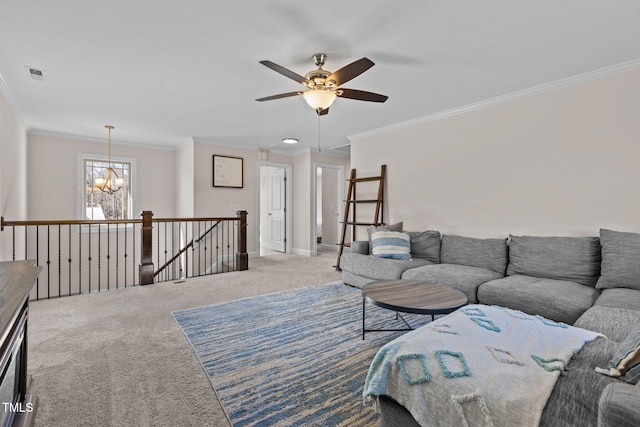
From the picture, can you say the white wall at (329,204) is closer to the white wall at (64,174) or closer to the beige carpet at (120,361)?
the white wall at (64,174)

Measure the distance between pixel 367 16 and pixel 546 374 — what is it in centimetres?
221

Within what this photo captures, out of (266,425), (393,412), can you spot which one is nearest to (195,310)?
(266,425)

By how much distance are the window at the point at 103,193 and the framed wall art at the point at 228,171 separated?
1638 mm

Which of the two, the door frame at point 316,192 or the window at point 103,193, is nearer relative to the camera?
the window at point 103,193

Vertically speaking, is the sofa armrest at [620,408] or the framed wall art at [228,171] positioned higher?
the framed wall art at [228,171]

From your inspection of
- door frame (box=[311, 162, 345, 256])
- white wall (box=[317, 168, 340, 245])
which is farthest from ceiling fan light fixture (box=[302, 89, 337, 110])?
white wall (box=[317, 168, 340, 245])

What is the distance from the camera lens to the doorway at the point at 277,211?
23.3 ft

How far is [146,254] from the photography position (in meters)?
4.31

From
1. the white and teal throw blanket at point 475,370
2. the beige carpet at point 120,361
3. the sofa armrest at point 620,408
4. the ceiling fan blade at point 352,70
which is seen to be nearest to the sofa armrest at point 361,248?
the beige carpet at point 120,361

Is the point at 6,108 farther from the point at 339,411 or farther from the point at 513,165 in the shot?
the point at 513,165

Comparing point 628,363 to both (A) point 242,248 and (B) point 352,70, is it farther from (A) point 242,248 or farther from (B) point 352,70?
(A) point 242,248

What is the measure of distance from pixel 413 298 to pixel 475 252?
5.30 feet

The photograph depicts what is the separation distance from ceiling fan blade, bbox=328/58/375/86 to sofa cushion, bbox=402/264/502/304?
2.07 metres

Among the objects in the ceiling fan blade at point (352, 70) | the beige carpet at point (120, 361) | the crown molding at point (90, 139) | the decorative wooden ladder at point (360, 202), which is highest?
the crown molding at point (90, 139)
